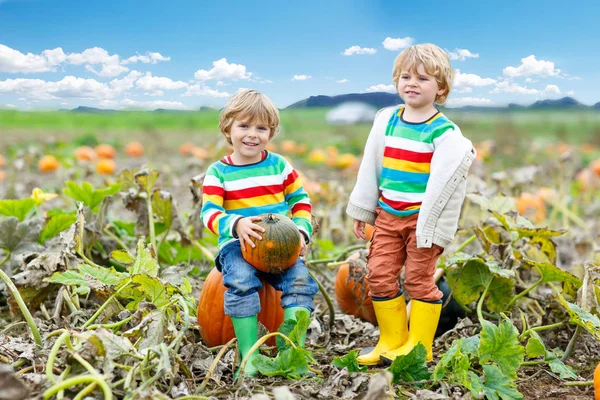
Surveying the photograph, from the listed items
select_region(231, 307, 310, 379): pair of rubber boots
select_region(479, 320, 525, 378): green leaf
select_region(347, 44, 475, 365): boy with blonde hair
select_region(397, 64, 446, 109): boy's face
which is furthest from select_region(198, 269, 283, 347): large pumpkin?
select_region(397, 64, 446, 109): boy's face

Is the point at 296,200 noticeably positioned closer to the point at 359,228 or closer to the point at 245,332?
the point at 359,228

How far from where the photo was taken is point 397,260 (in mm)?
2877

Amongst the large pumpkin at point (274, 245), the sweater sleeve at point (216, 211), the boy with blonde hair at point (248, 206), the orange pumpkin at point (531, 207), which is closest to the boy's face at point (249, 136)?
the boy with blonde hair at point (248, 206)

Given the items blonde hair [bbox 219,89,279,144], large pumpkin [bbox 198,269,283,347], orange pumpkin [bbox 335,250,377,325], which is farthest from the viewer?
orange pumpkin [bbox 335,250,377,325]

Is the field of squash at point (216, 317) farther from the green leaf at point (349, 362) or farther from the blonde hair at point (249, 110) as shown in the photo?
the blonde hair at point (249, 110)

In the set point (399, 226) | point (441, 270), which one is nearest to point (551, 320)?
point (441, 270)

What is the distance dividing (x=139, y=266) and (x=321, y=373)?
2.64 ft

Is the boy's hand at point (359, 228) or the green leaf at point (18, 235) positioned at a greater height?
the boy's hand at point (359, 228)

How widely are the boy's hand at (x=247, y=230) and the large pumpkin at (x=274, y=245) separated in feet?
0.06

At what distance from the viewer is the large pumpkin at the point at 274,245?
8.79ft

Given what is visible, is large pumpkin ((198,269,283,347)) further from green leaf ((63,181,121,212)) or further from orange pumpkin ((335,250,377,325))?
green leaf ((63,181,121,212))

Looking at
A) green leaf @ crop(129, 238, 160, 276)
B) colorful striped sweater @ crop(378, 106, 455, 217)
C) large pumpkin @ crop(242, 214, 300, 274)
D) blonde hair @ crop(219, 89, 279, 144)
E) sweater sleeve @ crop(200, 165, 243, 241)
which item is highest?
blonde hair @ crop(219, 89, 279, 144)

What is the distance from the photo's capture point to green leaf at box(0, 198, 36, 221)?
3758 millimetres

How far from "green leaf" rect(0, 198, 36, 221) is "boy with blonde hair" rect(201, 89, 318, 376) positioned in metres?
1.41
